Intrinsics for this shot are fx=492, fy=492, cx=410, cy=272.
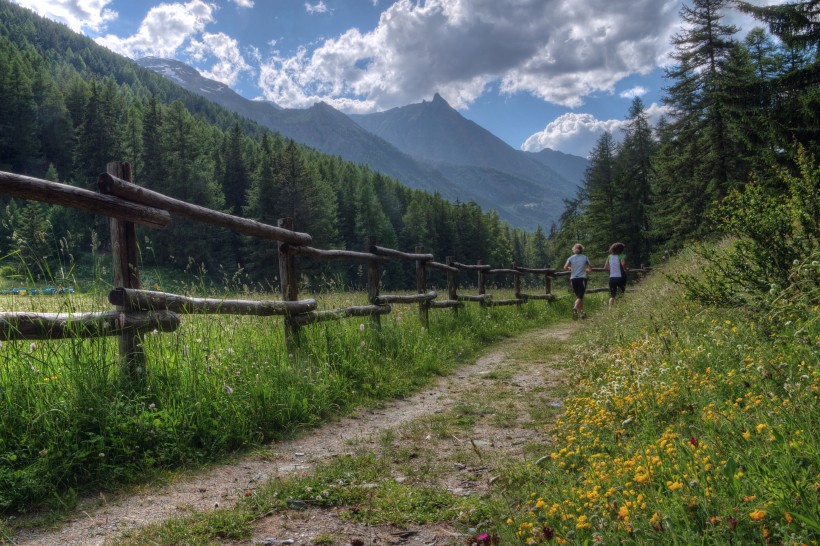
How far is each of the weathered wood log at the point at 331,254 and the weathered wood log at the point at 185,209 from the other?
0.09m

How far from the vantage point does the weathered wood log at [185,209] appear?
4.26 metres

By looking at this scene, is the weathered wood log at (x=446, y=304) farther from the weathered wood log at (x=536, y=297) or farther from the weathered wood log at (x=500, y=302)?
the weathered wood log at (x=536, y=297)

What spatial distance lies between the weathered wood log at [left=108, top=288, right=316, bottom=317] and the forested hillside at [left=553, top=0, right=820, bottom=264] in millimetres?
4833

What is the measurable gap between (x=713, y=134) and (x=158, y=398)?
29043mm

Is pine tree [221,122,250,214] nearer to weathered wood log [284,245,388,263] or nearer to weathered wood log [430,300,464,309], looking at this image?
weathered wood log [430,300,464,309]

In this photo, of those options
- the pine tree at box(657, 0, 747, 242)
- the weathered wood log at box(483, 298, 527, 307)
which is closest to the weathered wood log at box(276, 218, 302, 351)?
the weathered wood log at box(483, 298, 527, 307)

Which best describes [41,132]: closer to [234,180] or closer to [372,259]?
[234,180]

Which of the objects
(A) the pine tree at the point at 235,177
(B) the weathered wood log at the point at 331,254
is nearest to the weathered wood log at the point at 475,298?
(B) the weathered wood log at the point at 331,254

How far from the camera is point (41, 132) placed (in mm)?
78438

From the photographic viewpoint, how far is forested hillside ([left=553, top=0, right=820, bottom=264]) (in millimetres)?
17500

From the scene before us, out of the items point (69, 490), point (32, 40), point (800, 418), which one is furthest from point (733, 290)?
point (32, 40)

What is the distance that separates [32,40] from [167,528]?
23592 centimetres

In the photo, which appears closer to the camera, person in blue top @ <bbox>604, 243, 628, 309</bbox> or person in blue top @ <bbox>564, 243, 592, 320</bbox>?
person in blue top @ <bbox>604, 243, 628, 309</bbox>

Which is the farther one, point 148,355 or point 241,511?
point 148,355
